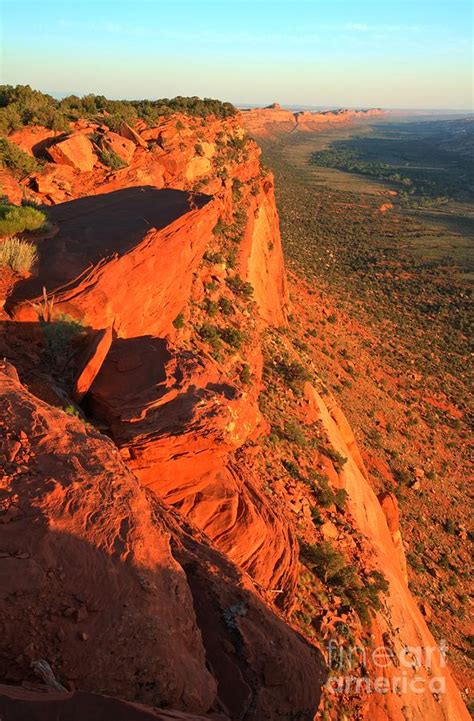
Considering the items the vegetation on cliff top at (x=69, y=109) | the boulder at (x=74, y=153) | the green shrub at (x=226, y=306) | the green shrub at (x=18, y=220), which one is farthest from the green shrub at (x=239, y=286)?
the green shrub at (x=18, y=220)

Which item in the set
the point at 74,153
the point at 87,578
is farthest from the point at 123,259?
the point at 74,153

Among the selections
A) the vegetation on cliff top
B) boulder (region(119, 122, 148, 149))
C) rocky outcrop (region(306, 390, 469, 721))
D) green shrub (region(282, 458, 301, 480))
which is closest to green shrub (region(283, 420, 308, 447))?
green shrub (region(282, 458, 301, 480))

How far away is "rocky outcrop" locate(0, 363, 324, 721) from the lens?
393 cm

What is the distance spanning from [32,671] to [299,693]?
385 cm

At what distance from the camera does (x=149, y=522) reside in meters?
5.30

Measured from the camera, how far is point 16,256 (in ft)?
29.8

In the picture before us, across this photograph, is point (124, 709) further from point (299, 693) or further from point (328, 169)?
point (328, 169)

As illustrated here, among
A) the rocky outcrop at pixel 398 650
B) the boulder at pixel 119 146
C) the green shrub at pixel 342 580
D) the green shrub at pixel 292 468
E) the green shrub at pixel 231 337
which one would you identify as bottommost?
the rocky outcrop at pixel 398 650

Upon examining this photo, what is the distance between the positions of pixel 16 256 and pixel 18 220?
194 cm

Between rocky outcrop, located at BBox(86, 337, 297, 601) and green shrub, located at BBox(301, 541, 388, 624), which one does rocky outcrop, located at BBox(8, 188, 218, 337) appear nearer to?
rocky outcrop, located at BBox(86, 337, 297, 601)

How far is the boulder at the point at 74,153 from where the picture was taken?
15.7 m

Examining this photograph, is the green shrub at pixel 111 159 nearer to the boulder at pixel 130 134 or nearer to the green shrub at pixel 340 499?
the boulder at pixel 130 134

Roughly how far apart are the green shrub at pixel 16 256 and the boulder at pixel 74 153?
8.22 meters

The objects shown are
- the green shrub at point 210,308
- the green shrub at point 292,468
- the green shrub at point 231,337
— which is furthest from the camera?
the green shrub at point 210,308
